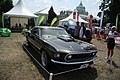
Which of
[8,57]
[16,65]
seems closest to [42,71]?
[16,65]

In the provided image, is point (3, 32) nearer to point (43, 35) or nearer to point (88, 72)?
point (43, 35)

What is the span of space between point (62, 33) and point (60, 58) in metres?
2.55

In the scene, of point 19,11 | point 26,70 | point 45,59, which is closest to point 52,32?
point 45,59

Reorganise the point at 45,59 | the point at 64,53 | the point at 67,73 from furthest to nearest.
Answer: the point at 45,59 → the point at 67,73 → the point at 64,53

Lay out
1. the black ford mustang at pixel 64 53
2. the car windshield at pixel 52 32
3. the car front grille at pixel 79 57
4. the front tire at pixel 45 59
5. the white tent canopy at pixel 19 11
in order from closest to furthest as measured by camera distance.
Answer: the black ford mustang at pixel 64 53 < the car front grille at pixel 79 57 < the front tire at pixel 45 59 < the car windshield at pixel 52 32 < the white tent canopy at pixel 19 11

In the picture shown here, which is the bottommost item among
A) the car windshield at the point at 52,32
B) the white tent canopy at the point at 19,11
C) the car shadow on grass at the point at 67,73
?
the car shadow on grass at the point at 67,73

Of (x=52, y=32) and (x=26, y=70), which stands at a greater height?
(x=52, y=32)

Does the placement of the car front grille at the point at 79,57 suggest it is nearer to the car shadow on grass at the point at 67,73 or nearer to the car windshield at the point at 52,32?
the car shadow on grass at the point at 67,73


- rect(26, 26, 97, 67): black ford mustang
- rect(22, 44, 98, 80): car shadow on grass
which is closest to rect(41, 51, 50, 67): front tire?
rect(26, 26, 97, 67): black ford mustang

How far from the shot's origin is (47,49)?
5.59 m

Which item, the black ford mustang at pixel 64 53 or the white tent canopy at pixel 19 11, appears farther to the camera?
the white tent canopy at pixel 19 11

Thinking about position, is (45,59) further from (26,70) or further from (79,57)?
(79,57)

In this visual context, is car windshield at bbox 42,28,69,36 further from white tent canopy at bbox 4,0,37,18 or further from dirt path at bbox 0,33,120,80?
white tent canopy at bbox 4,0,37,18

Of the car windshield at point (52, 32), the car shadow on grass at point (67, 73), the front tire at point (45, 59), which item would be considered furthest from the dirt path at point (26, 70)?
the car windshield at point (52, 32)
